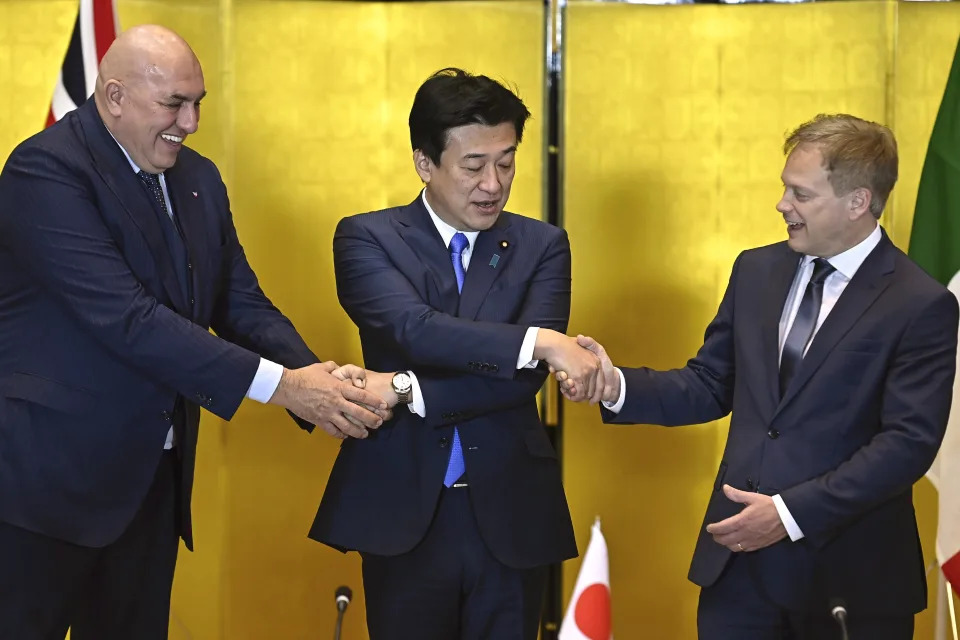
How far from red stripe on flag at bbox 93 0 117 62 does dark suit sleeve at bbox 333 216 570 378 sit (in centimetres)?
147

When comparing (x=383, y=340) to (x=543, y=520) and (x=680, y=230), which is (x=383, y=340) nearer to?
(x=543, y=520)

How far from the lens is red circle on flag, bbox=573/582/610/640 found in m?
2.15

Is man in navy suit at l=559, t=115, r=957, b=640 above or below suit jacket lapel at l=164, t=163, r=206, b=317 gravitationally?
below

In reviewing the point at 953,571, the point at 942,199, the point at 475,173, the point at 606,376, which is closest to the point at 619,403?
the point at 606,376

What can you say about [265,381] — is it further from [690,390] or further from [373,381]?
[690,390]

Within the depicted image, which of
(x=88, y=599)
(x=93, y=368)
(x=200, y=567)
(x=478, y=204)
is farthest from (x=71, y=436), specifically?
(x=200, y=567)

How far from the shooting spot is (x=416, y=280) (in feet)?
9.88

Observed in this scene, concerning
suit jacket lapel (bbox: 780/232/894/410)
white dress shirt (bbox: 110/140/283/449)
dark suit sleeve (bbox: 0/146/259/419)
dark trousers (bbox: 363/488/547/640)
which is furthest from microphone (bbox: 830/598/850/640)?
dark suit sleeve (bbox: 0/146/259/419)

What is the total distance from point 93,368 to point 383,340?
66 centimetres

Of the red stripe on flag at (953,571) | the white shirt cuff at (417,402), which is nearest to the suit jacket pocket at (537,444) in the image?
the white shirt cuff at (417,402)

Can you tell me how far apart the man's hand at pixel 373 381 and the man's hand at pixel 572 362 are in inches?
13.5

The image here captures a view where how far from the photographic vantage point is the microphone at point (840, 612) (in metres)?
2.42

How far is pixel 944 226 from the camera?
3926 millimetres

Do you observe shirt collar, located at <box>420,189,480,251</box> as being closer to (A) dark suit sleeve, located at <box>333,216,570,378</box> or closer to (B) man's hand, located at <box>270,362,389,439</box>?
(A) dark suit sleeve, located at <box>333,216,570,378</box>
